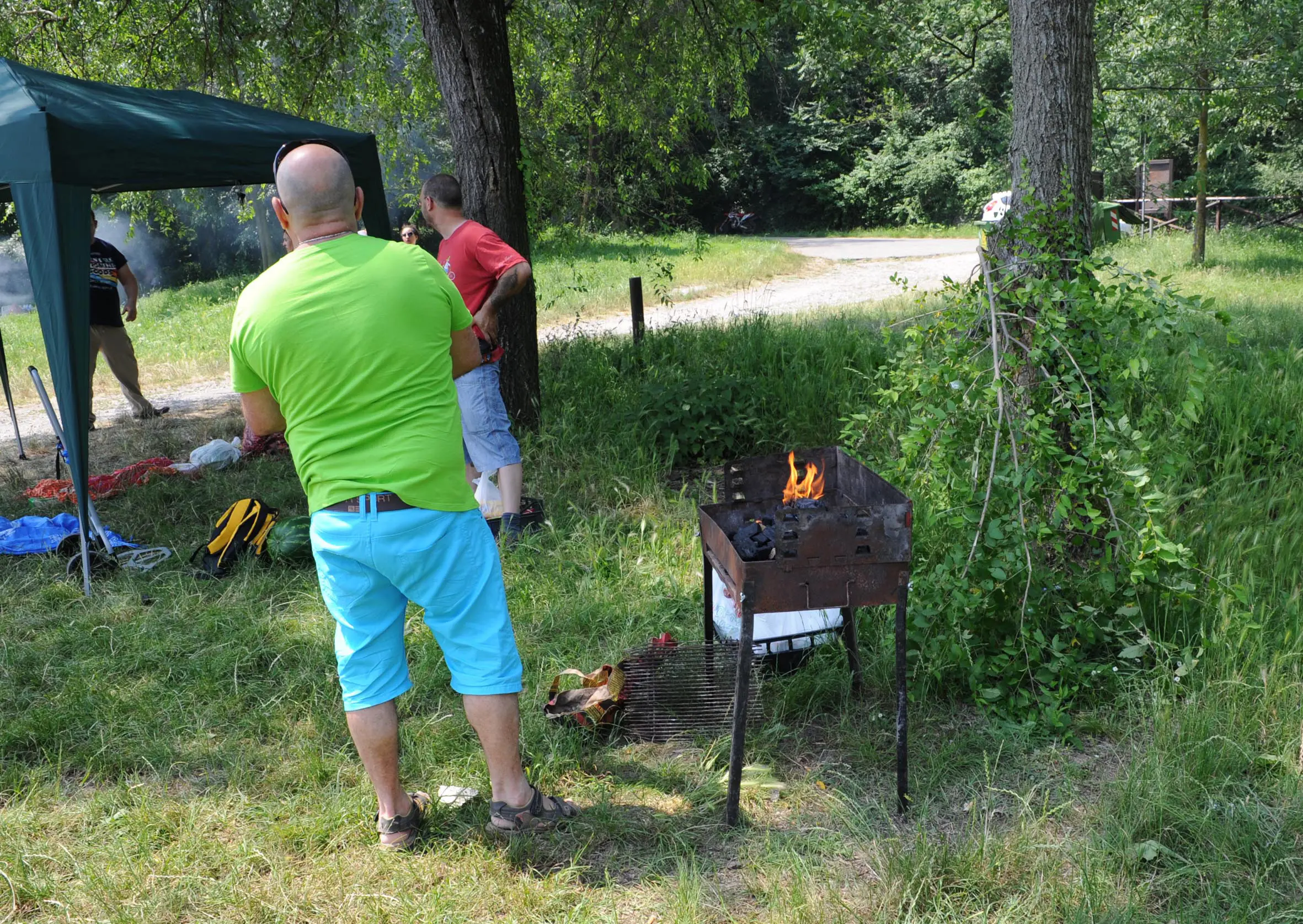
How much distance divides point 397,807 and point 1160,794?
7.47 feet

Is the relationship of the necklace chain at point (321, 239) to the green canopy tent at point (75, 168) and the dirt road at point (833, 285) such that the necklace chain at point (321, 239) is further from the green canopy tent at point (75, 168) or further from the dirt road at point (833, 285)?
the dirt road at point (833, 285)

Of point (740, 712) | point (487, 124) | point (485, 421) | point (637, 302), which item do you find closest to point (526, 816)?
point (740, 712)

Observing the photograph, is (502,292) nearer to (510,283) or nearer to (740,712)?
(510,283)

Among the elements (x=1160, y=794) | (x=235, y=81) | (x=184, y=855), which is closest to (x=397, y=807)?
(x=184, y=855)

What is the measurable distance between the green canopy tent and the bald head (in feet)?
10.1

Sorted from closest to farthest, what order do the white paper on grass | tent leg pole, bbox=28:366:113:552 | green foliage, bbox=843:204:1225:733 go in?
green foliage, bbox=843:204:1225:733 < the white paper on grass < tent leg pole, bbox=28:366:113:552

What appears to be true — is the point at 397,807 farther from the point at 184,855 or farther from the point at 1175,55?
the point at 1175,55

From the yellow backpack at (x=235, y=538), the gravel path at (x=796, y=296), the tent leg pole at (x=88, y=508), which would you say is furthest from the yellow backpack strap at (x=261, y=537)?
the gravel path at (x=796, y=296)

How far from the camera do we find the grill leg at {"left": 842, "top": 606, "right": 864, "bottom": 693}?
3.79 meters

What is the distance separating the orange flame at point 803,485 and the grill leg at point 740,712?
2.36 ft

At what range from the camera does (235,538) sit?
5426mm

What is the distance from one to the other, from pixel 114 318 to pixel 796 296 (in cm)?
1038

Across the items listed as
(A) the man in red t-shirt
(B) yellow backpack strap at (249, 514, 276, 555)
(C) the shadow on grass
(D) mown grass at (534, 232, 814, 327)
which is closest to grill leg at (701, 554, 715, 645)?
(A) the man in red t-shirt

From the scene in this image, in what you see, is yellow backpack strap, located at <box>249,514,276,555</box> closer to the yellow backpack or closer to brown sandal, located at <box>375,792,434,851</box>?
the yellow backpack
